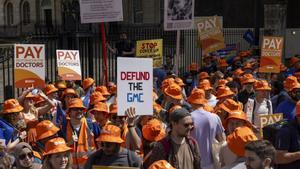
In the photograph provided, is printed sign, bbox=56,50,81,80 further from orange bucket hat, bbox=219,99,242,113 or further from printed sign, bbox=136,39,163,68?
orange bucket hat, bbox=219,99,242,113

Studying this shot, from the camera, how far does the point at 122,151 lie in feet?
18.5

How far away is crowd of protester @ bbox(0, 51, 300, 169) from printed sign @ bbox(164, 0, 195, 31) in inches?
130

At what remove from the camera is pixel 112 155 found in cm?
557

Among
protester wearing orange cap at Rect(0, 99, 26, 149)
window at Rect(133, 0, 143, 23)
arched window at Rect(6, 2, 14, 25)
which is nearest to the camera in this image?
protester wearing orange cap at Rect(0, 99, 26, 149)

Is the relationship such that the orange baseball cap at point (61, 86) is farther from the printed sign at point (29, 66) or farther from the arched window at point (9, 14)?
the arched window at point (9, 14)

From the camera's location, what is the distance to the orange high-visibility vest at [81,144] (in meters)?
6.86

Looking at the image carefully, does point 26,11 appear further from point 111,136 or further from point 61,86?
point 111,136

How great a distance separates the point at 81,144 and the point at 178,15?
21.3 ft

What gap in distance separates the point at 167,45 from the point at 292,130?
17.2 metres

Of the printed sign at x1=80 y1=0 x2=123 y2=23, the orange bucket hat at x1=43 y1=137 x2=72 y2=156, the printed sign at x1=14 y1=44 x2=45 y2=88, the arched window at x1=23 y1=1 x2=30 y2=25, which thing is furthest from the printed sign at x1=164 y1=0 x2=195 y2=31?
the arched window at x1=23 y1=1 x2=30 y2=25

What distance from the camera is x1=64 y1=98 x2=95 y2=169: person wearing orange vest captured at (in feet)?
22.6

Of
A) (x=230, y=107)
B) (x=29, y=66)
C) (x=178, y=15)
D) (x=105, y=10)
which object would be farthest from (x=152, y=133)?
(x=178, y=15)

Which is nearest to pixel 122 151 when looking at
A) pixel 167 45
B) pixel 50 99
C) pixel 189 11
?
pixel 50 99

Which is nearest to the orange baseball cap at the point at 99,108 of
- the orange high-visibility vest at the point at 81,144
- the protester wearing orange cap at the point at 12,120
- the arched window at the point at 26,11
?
the orange high-visibility vest at the point at 81,144
